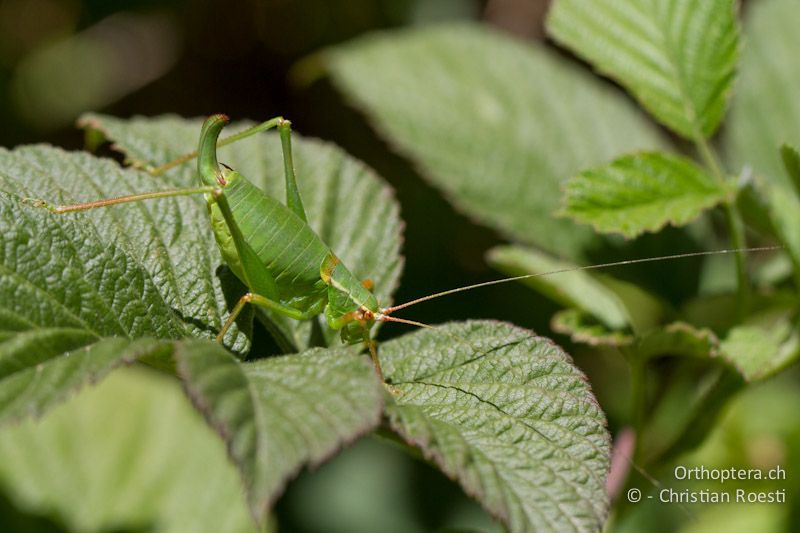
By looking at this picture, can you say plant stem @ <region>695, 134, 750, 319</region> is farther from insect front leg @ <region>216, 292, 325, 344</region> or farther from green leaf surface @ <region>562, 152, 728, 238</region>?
insect front leg @ <region>216, 292, 325, 344</region>

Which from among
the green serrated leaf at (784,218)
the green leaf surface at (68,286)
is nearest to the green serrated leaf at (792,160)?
the green serrated leaf at (784,218)

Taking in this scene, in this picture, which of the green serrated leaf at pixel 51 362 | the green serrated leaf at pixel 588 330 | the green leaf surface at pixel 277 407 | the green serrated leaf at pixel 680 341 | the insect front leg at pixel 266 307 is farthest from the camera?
the green serrated leaf at pixel 588 330

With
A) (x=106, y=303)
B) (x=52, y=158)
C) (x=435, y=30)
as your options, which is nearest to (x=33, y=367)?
(x=106, y=303)

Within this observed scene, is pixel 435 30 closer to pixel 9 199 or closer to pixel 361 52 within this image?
pixel 361 52

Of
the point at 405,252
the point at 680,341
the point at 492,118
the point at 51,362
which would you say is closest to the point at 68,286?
the point at 51,362

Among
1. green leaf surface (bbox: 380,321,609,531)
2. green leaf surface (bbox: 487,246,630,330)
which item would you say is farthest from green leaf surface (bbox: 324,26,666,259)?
green leaf surface (bbox: 380,321,609,531)

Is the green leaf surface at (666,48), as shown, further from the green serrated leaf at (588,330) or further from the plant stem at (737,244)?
the green serrated leaf at (588,330)
